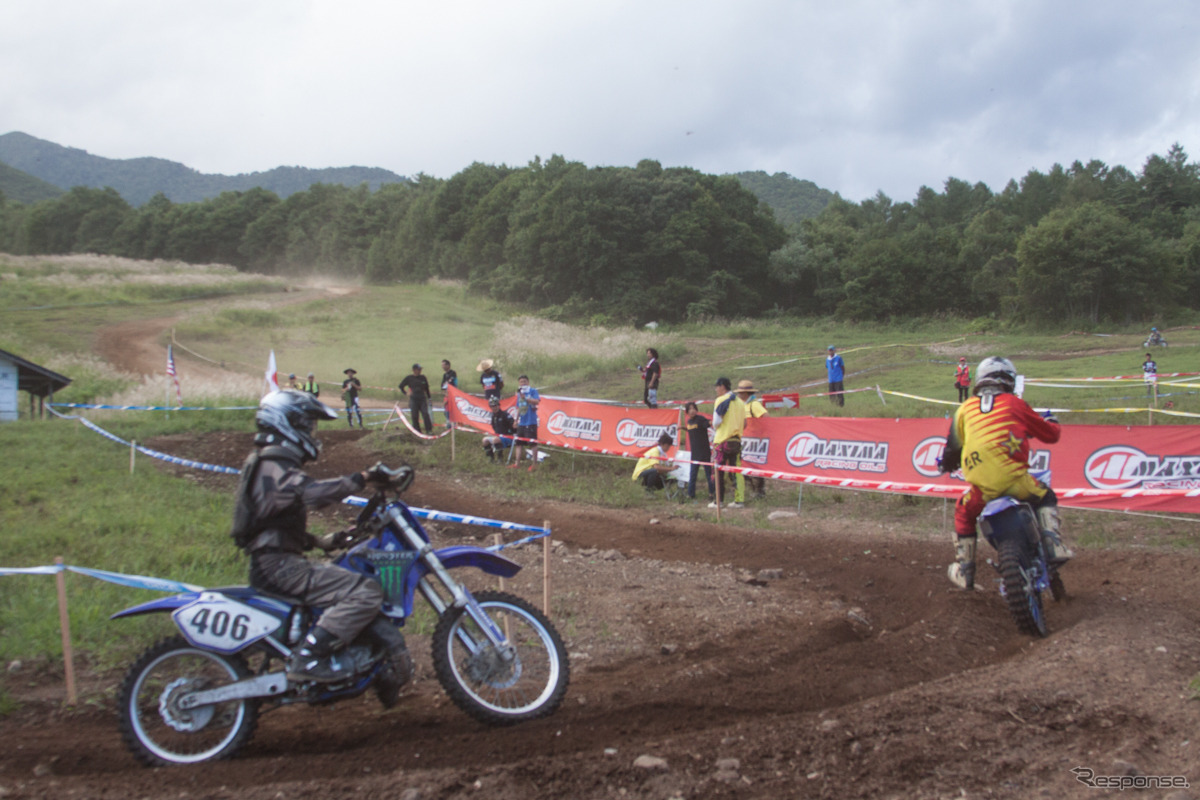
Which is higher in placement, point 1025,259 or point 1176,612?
point 1025,259

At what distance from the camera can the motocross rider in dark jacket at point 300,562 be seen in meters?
3.91

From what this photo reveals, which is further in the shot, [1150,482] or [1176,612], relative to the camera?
[1150,482]

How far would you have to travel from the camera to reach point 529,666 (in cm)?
425

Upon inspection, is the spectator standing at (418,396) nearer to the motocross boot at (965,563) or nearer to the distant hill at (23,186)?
the motocross boot at (965,563)

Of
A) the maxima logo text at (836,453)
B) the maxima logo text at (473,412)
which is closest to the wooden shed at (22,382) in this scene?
the maxima logo text at (473,412)

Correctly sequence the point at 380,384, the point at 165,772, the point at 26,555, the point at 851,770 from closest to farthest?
the point at 851,770
the point at 165,772
the point at 26,555
the point at 380,384

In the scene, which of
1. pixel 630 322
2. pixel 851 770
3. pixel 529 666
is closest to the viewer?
pixel 851 770

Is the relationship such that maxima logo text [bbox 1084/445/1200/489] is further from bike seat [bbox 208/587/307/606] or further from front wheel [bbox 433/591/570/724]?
bike seat [bbox 208/587/307/606]

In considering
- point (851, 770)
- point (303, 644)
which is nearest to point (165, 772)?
point (303, 644)

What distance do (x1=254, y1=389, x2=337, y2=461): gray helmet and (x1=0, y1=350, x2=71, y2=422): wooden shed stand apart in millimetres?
19956

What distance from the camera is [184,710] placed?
385 cm

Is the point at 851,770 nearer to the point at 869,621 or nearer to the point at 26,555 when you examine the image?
the point at 869,621

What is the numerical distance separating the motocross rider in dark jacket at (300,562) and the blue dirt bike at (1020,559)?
4.00m

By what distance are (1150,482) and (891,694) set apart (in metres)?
5.97
